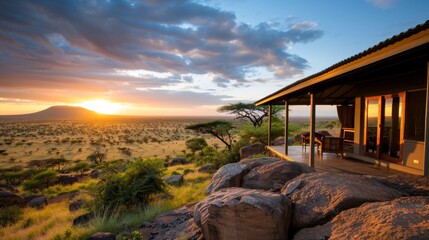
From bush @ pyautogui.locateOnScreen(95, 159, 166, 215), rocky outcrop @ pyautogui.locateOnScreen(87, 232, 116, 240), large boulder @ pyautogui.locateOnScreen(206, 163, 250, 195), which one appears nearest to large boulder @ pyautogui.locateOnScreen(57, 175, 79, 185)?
bush @ pyautogui.locateOnScreen(95, 159, 166, 215)

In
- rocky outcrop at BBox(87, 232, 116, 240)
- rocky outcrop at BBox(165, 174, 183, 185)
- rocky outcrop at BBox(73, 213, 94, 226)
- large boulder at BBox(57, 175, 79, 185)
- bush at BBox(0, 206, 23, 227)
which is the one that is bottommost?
large boulder at BBox(57, 175, 79, 185)

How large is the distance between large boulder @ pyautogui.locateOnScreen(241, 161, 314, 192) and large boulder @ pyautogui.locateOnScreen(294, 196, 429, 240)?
202cm

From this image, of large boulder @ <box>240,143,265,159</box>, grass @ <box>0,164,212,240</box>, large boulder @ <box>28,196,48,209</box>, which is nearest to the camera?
grass @ <box>0,164,212,240</box>

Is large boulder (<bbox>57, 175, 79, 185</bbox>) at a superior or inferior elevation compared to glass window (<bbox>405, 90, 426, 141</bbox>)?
inferior

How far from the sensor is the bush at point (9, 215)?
10.2 m

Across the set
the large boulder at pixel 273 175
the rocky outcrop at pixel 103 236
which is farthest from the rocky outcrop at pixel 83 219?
the large boulder at pixel 273 175

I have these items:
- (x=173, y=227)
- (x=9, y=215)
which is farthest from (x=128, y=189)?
(x=9, y=215)

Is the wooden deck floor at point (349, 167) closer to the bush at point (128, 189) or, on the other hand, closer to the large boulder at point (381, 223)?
the large boulder at point (381, 223)

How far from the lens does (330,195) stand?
4.18 m

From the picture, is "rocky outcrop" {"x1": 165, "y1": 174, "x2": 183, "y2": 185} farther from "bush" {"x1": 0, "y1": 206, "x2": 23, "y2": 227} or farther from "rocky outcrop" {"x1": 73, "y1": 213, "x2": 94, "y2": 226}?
"bush" {"x1": 0, "y1": 206, "x2": 23, "y2": 227}

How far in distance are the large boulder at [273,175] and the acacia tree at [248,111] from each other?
77.3ft

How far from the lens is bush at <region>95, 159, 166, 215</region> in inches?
327

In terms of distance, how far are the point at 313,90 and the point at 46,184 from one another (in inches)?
740

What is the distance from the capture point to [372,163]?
29.4 feet
